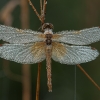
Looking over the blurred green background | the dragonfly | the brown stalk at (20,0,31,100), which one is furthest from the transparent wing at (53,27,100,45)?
the blurred green background

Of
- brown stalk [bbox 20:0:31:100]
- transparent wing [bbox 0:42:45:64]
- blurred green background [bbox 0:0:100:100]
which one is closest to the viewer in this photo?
transparent wing [bbox 0:42:45:64]

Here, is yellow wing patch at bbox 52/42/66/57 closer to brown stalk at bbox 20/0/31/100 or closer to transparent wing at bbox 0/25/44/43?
transparent wing at bbox 0/25/44/43

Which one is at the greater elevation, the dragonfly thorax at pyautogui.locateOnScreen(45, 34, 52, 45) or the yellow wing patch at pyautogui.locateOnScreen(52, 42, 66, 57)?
the dragonfly thorax at pyautogui.locateOnScreen(45, 34, 52, 45)

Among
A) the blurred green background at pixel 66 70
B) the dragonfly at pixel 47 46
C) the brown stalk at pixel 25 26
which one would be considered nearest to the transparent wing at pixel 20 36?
the dragonfly at pixel 47 46

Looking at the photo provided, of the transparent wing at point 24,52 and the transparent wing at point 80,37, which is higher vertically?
the transparent wing at point 80,37

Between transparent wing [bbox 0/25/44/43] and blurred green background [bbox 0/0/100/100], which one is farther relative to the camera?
blurred green background [bbox 0/0/100/100]

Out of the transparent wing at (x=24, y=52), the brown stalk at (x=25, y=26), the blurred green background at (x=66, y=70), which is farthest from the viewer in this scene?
the blurred green background at (x=66, y=70)

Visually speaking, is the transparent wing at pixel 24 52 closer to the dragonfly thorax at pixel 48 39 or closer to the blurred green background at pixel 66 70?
the dragonfly thorax at pixel 48 39

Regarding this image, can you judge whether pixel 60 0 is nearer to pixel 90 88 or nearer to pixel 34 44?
pixel 90 88
